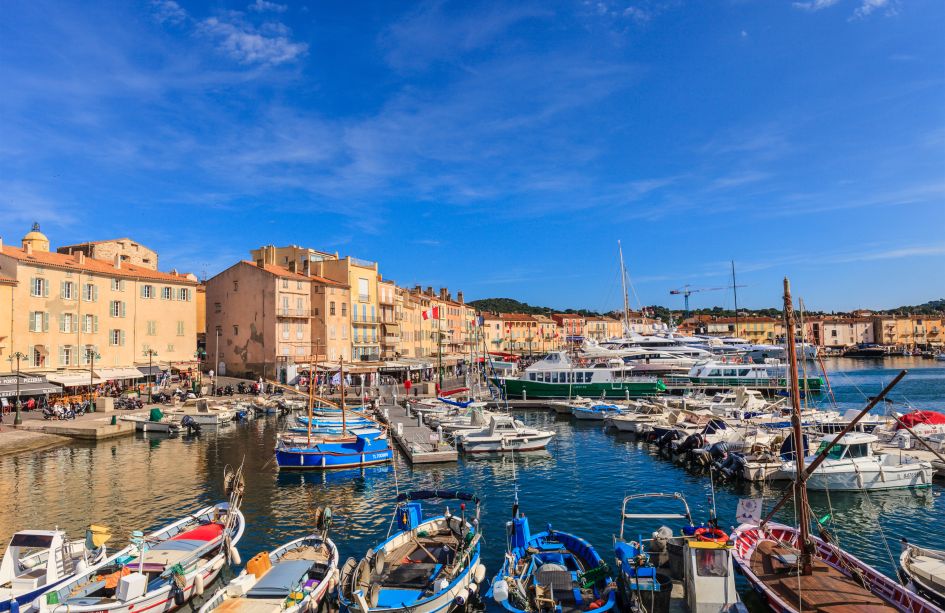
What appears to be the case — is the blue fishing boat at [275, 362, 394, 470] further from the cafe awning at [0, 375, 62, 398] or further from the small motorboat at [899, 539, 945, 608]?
the cafe awning at [0, 375, 62, 398]

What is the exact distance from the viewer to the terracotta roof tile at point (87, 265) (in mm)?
50219

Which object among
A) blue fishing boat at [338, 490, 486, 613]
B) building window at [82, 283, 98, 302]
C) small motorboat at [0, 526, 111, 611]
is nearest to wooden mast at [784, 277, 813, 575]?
blue fishing boat at [338, 490, 486, 613]

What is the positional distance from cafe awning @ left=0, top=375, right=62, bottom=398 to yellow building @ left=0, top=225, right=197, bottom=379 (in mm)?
2559

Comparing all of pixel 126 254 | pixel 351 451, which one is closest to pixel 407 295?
pixel 126 254

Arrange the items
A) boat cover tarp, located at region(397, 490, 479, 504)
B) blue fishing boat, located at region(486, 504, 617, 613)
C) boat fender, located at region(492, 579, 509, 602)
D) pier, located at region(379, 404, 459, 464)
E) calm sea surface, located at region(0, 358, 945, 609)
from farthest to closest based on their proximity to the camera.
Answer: pier, located at region(379, 404, 459, 464), calm sea surface, located at region(0, 358, 945, 609), boat cover tarp, located at region(397, 490, 479, 504), blue fishing boat, located at region(486, 504, 617, 613), boat fender, located at region(492, 579, 509, 602)

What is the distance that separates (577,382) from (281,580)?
5478 cm

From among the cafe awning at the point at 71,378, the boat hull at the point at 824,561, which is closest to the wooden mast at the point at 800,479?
the boat hull at the point at 824,561

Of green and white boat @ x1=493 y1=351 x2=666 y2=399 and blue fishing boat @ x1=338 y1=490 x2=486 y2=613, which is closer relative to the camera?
blue fishing boat @ x1=338 y1=490 x2=486 y2=613

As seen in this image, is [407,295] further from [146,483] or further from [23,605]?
[23,605]

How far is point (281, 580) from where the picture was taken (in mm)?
15328

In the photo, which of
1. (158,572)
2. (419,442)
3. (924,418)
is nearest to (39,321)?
(419,442)

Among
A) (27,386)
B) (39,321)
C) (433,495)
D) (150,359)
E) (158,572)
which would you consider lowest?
(158,572)

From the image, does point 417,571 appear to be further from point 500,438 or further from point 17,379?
point 17,379

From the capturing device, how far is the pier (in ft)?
111
